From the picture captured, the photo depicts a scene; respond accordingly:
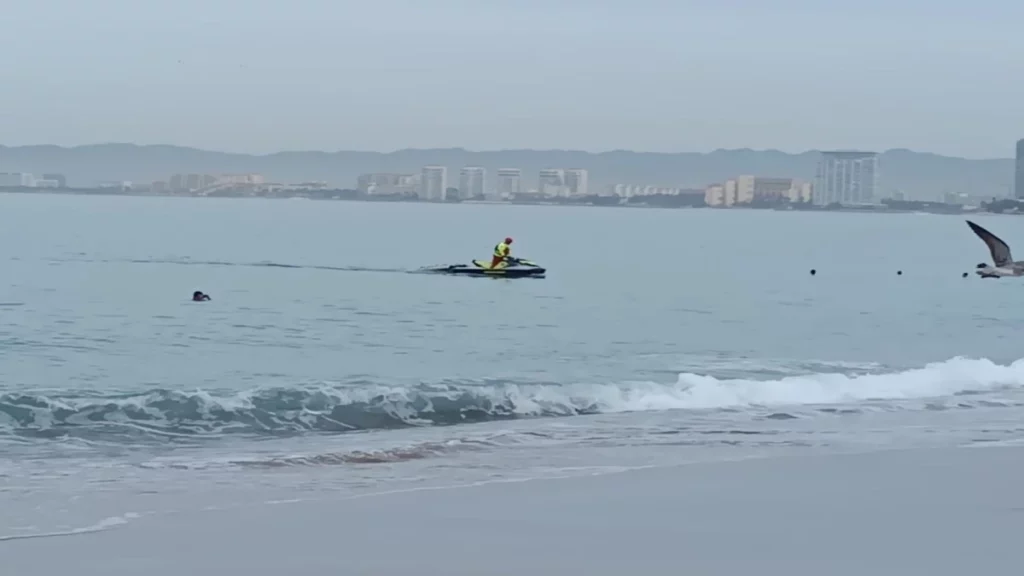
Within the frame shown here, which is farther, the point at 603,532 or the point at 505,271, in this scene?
the point at 505,271

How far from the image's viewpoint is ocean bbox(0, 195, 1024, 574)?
51.3ft

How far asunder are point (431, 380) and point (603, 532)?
14.5m

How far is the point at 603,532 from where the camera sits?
479 inches

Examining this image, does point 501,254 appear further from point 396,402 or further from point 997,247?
point 396,402

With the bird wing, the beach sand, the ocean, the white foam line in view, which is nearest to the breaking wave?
Answer: the ocean

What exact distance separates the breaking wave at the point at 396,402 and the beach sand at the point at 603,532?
670 centimetres

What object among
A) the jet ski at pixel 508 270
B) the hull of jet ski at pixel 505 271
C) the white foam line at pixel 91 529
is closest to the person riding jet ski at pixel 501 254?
the jet ski at pixel 508 270

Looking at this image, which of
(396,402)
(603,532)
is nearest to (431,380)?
(396,402)

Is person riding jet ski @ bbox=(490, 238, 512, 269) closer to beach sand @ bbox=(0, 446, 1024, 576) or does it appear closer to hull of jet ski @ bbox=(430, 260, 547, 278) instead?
hull of jet ski @ bbox=(430, 260, 547, 278)

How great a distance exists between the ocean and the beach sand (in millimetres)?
525

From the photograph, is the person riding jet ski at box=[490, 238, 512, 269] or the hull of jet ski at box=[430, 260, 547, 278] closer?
the person riding jet ski at box=[490, 238, 512, 269]

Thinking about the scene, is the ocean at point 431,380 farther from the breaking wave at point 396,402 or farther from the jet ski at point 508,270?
the jet ski at point 508,270

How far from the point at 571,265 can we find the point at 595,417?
5698 cm

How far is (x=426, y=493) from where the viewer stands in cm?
1387
